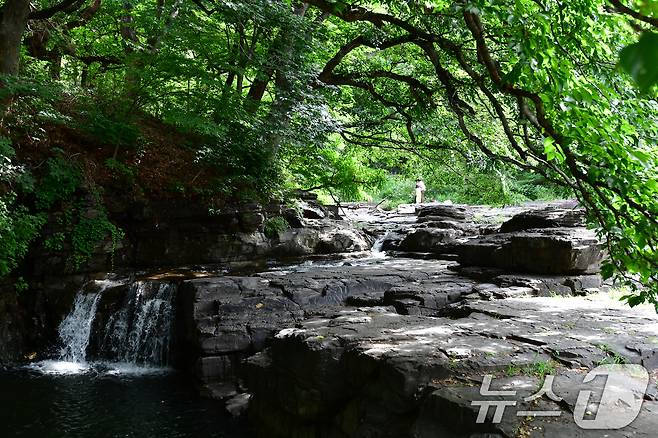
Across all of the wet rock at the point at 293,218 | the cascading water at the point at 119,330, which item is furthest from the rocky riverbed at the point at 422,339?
the wet rock at the point at 293,218

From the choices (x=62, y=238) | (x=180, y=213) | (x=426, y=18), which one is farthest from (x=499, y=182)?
(x=62, y=238)

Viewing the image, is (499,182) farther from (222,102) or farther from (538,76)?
(538,76)

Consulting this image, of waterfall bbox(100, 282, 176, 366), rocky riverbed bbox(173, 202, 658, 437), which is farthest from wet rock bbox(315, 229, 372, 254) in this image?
waterfall bbox(100, 282, 176, 366)

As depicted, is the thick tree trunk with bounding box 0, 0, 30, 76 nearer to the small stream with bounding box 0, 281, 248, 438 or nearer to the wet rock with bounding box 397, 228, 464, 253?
the small stream with bounding box 0, 281, 248, 438

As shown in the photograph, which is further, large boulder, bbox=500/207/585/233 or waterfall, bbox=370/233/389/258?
waterfall, bbox=370/233/389/258

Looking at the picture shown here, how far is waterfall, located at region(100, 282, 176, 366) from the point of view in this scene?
8656mm

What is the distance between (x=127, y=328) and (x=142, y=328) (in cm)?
30

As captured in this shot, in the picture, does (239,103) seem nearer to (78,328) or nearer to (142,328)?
(142,328)

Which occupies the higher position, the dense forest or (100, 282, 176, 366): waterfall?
the dense forest

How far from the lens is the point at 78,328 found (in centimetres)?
907

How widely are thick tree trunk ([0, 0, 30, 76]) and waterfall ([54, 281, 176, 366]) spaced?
4.25 metres

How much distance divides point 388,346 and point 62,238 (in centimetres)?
730

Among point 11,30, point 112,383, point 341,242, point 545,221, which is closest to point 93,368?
point 112,383

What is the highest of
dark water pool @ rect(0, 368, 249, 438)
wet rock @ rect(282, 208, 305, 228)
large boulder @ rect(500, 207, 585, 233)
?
large boulder @ rect(500, 207, 585, 233)
